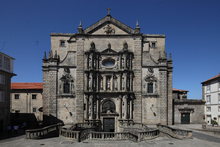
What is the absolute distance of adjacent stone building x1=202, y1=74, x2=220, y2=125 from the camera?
3512cm

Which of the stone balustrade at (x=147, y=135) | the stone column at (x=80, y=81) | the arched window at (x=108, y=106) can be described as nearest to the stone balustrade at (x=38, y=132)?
the stone column at (x=80, y=81)

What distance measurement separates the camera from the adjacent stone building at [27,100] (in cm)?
3891

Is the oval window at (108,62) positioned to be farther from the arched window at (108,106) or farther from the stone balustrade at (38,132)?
the stone balustrade at (38,132)

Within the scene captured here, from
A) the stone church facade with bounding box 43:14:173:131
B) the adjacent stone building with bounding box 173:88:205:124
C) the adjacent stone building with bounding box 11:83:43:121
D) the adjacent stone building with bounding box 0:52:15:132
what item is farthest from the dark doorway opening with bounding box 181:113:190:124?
the adjacent stone building with bounding box 0:52:15:132

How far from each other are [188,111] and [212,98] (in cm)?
844

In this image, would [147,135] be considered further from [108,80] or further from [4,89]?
[4,89]

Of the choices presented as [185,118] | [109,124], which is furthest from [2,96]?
[185,118]

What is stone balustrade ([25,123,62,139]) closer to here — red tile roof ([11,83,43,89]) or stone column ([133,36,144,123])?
stone column ([133,36,144,123])

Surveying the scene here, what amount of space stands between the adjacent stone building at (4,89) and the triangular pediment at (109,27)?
14142 mm

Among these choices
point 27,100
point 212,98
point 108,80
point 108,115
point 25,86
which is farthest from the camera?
point 25,86

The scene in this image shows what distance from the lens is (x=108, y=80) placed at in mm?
30344

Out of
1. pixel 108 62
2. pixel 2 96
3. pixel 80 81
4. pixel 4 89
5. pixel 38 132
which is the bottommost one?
pixel 38 132

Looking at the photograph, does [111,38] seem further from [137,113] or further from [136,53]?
[137,113]

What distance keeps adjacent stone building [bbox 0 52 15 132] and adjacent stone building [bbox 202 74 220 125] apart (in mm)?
38243
